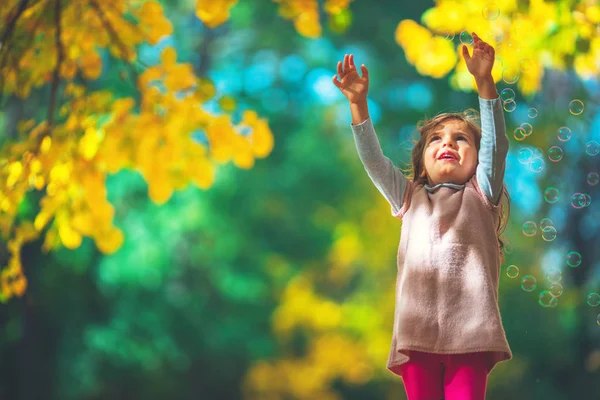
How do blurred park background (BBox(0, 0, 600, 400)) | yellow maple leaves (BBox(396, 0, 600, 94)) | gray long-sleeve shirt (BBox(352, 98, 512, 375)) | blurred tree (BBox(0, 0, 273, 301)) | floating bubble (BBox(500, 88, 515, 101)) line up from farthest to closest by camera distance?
blurred park background (BBox(0, 0, 600, 400)), blurred tree (BBox(0, 0, 273, 301)), yellow maple leaves (BBox(396, 0, 600, 94)), floating bubble (BBox(500, 88, 515, 101)), gray long-sleeve shirt (BBox(352, 98, 512, 375))

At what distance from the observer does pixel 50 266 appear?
12.3ft

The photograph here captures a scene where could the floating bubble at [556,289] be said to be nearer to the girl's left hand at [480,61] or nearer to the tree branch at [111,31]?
the girl's left hand at [480,61]

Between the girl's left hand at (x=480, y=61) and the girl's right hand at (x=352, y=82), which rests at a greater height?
the girl's right hand at (x=352, y=82)

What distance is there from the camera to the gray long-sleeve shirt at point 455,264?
855 millimetres

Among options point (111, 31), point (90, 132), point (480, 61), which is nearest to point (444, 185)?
point (480, 61)

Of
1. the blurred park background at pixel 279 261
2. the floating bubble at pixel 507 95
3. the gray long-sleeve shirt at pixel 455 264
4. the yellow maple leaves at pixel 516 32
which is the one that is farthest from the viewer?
the blurred park background at pixel 279 261

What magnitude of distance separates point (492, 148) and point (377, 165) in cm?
16

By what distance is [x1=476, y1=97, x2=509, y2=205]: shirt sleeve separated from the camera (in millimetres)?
892

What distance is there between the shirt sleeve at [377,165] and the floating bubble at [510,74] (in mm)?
381

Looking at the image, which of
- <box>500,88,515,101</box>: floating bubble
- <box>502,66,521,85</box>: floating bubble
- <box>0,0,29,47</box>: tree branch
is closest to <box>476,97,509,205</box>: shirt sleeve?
<box>500,88,515,101</box>: floating bubble

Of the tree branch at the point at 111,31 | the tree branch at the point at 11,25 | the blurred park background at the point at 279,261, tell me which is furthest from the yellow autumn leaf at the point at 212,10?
the blurred park background at the point at 279,261

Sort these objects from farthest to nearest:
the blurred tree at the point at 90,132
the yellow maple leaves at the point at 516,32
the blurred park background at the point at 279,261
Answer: the blurred park background at the point at 279,261 < the blurred tree at the point at 90,132 < the yellow maple leaves at the point at 516,32

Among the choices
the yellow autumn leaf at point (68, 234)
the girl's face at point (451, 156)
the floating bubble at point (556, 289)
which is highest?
the yellow autumn leaf at point (68, 234)

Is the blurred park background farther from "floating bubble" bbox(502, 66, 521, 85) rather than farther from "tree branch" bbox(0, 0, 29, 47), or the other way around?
"floating bubble" bbox(502, 66, 521, 85)
